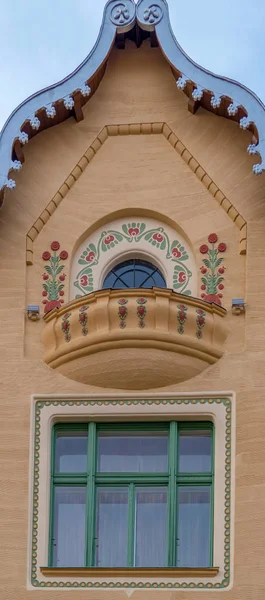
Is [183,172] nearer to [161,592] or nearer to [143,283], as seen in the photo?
[143,283]

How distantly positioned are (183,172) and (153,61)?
178 cm

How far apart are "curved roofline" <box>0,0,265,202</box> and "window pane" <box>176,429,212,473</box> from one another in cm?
346

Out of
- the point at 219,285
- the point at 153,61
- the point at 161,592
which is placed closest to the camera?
the point at 161,592

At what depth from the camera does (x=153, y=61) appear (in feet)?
77.5

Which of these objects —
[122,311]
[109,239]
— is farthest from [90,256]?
[122,311]

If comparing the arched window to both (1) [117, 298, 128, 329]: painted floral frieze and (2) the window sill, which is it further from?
(2) the window sill

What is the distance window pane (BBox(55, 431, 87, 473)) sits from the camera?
70.5 feet

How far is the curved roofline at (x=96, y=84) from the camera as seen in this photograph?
2227cm

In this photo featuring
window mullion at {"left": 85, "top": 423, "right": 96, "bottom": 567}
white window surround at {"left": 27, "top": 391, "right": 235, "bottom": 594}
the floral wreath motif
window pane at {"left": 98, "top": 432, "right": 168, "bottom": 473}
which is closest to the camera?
white window surround at {"left": 27, "top": 391, "right": 235, "bottom": 594}

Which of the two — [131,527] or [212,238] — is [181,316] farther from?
[131,527]

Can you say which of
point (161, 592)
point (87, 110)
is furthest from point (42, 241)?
point (161, 592)

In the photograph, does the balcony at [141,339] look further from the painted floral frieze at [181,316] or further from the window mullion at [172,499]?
the window mullion at [172,499]

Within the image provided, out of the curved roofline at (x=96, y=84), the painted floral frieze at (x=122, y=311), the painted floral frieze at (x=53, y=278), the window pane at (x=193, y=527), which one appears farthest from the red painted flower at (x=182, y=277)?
the window pane at (x=193, y=527)

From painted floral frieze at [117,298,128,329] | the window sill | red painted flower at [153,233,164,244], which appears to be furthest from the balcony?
the window sill
